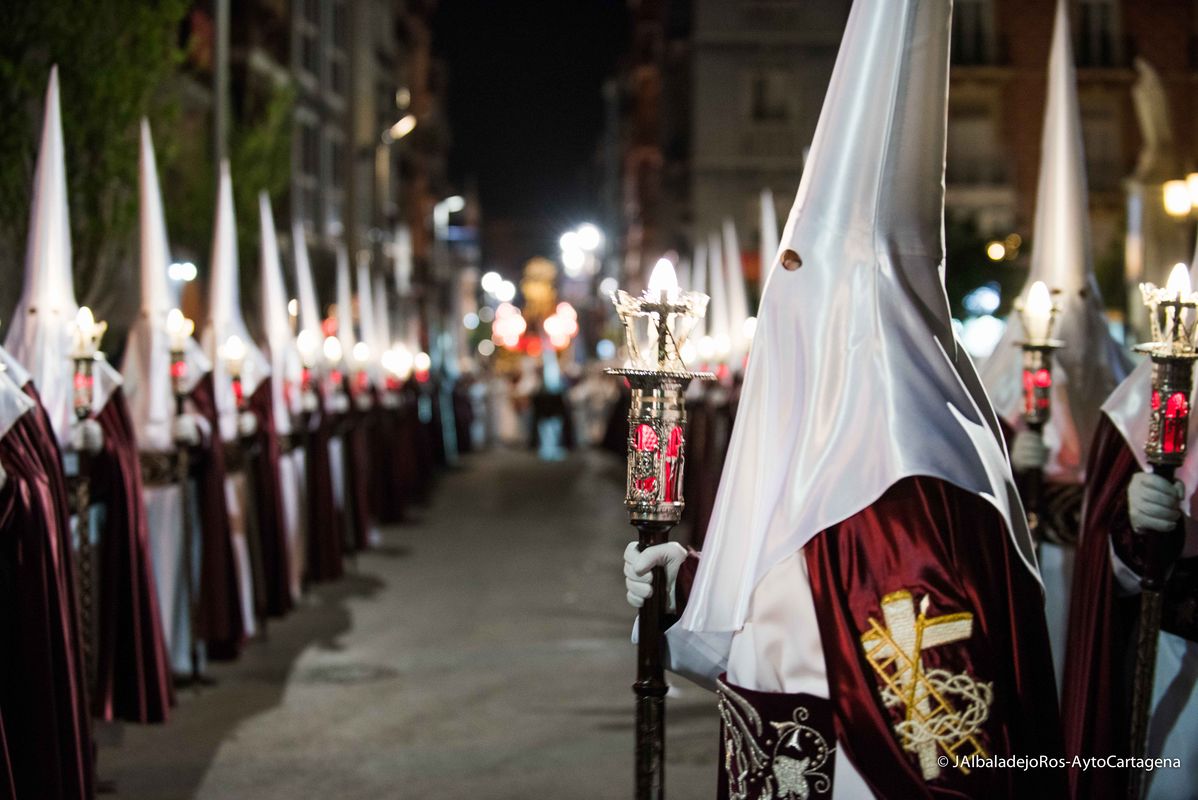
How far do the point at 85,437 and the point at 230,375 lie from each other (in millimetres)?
3229

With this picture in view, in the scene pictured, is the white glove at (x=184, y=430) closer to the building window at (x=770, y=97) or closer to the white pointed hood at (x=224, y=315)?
the white pointed hood at (x=224, y=315)

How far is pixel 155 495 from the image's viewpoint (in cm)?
904

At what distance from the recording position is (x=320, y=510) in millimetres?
13039

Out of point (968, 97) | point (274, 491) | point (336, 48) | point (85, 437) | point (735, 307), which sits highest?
point (336, 48)

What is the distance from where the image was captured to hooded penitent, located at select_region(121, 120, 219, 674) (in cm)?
897

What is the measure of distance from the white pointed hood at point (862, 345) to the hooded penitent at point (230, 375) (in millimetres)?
6891

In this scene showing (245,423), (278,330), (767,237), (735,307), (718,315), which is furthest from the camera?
(718,315)

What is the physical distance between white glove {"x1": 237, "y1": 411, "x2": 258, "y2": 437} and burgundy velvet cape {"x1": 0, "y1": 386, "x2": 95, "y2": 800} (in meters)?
5.08

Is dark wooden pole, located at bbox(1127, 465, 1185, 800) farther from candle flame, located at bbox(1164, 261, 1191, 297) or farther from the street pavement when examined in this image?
the street pavement

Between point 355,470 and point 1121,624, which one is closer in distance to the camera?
point 1121,624

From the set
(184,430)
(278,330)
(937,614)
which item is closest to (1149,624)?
(937,614)

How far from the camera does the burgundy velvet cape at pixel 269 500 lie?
36.4 ft

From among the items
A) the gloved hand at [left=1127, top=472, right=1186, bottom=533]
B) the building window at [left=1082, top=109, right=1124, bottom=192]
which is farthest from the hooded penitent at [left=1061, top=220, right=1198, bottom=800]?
the building window at [left=1082, top=109, right=1124, bottom=192]

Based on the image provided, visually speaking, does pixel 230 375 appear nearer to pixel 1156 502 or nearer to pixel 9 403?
pixel 9 403
